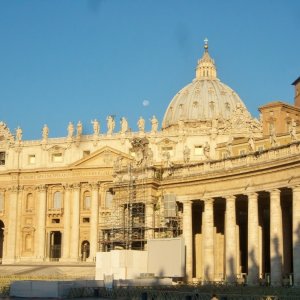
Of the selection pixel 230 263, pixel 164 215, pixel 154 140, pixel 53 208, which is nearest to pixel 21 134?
pixel 53 208

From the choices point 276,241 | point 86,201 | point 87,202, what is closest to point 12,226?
point 86,201

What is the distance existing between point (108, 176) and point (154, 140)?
1049 cm

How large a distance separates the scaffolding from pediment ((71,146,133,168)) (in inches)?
1919

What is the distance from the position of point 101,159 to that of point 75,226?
12.5 meters

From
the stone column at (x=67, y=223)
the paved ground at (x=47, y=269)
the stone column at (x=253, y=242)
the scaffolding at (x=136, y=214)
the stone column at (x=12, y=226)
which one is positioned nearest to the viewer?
the stone column at (x=253, y=242)

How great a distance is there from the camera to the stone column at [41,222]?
125 m

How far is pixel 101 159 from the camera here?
123 meters

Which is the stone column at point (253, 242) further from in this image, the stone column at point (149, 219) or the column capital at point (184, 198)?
the stone column at point (149, 219)

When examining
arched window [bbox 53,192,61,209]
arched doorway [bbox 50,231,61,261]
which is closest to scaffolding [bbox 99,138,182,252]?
arched window [bbox 53,192,61,209]

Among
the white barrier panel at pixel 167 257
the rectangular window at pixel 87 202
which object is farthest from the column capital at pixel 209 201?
the rectangular window at pixel 87 202

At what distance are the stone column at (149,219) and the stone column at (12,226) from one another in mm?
64815

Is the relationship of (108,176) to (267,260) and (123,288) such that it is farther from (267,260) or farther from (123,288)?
(123,288)

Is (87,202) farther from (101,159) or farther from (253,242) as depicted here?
(253,242)

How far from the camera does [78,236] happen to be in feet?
406
